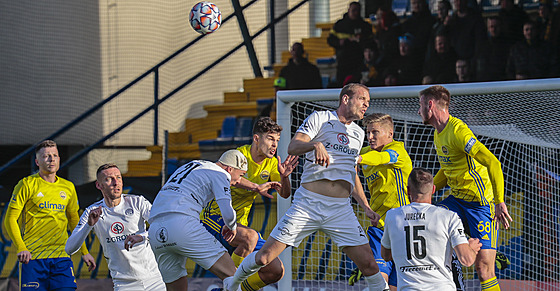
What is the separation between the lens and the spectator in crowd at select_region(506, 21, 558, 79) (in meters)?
9.63

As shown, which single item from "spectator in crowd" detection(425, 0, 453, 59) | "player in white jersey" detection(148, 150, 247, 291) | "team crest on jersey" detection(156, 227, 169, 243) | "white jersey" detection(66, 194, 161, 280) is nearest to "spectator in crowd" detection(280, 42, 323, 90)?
"spectator in crowd" detection(425, 0, 453, 59)

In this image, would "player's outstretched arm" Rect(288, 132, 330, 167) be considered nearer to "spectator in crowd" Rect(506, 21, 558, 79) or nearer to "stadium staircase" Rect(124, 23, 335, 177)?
"spectator in crowd" Rect(506, 21, 558, 79)

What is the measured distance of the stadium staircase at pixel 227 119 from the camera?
1160 cm

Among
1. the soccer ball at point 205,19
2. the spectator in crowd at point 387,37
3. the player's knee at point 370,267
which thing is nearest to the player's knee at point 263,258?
the player's knee at point 370,267

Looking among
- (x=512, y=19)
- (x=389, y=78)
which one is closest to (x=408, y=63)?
(x=389, y=78)

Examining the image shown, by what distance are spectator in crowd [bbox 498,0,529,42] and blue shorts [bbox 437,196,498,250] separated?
14.7 ft

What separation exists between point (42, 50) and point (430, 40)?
26.5ft

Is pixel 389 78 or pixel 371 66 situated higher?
pixel 371 66

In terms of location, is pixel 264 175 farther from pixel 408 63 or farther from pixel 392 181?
pixel 408 63

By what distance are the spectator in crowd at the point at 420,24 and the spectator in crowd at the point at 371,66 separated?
569 millimetres

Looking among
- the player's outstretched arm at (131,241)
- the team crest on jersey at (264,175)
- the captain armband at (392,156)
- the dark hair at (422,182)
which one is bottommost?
the player's outstretched arm at (131,241)

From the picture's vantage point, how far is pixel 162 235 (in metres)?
5.77

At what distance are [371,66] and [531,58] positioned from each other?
2318mm

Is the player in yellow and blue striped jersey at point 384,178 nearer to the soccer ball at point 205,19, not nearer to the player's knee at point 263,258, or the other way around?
the player's knee at point 263,258
